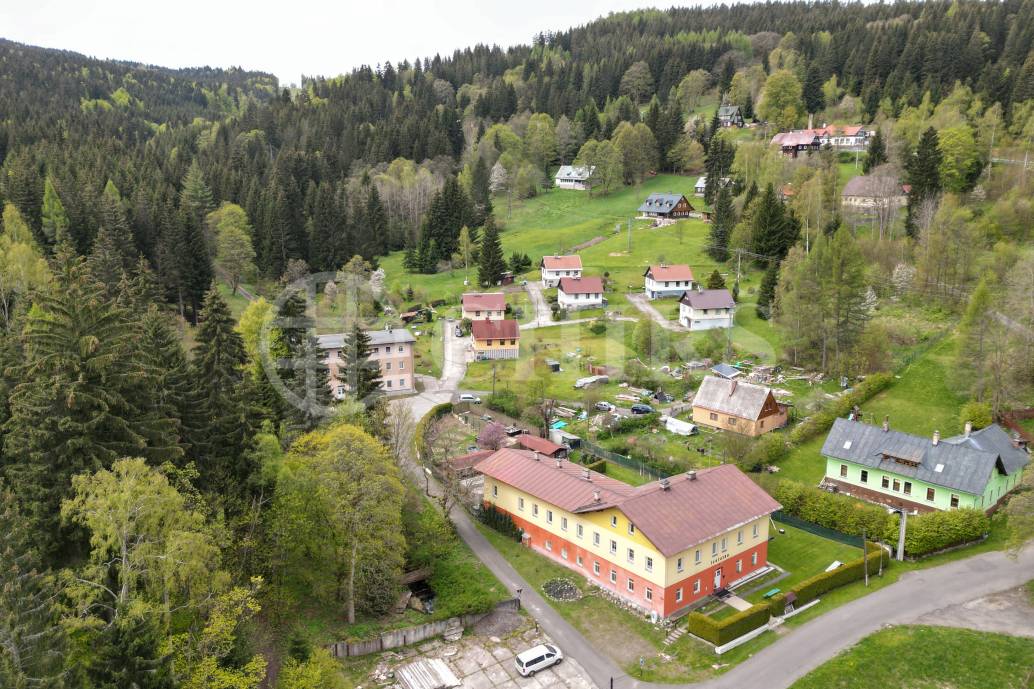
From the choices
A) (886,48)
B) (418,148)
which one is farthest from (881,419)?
(886,48)

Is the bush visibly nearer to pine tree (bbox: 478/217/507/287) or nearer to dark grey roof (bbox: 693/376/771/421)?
dark grey roof (bbox: 693/376/771/421)

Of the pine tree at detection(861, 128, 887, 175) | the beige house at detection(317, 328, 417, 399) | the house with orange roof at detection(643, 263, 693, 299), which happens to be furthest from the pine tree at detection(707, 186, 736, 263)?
the beige house at detection(317, 328, 417, 399)

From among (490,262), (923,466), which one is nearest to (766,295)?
(490,262)

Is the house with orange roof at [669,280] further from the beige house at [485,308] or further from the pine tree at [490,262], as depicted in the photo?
the pine tree at [490,262]

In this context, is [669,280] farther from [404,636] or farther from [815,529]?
[404,636]

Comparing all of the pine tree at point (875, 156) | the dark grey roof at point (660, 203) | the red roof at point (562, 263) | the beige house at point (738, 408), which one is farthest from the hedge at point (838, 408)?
A: the dark grey roof at point (660, 203)

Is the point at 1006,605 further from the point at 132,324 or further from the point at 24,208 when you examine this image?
the point at 24,208
